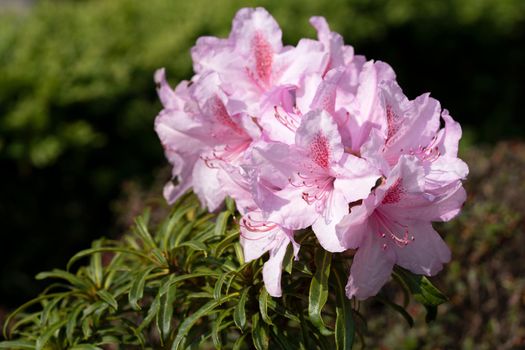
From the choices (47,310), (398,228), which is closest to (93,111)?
(47,310)

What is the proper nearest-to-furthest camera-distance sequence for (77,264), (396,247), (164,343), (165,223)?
(396,247) → (164,343) → (165,223) → (77,264)

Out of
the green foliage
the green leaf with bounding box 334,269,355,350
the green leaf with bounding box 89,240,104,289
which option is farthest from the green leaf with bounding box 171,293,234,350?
the green leaf with bounding box 89,240,104,289

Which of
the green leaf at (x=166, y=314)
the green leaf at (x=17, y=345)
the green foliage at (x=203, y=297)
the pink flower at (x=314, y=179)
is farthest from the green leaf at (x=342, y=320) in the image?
the green leaf at (x=17, y=345)

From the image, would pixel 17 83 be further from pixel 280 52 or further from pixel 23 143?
pixel 280 52

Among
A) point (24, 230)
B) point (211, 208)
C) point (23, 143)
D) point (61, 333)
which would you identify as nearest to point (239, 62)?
point (211, 208)

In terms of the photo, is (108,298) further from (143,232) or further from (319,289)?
(319,289)
